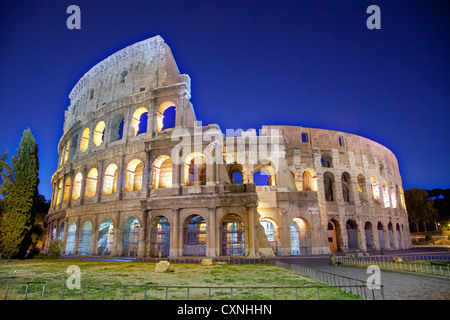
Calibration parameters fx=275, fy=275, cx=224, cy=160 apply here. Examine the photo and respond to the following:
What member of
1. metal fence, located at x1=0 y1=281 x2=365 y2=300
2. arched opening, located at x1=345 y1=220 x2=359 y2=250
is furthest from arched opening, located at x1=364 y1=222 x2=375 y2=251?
metal fence, located at x1=0 y1=281 x2=365 y2=300

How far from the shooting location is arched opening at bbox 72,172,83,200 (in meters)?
24.6

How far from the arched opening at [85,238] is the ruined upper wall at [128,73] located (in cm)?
1040

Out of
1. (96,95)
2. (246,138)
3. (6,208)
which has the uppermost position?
(96,95)

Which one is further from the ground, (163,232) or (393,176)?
(393,176)

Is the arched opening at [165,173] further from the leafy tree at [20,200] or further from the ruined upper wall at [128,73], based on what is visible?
the leafy tree at [20,200]

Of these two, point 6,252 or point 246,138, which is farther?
point 246,138

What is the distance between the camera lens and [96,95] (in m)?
25.8

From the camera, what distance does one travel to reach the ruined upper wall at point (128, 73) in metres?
22.8

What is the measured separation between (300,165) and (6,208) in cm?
2336

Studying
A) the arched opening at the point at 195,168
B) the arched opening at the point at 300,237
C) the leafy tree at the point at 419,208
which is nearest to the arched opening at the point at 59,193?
the arched opening at the point at 195,168

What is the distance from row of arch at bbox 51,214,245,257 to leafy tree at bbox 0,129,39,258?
12.1ft

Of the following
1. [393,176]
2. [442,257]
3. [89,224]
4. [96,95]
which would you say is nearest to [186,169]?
[89,224]
